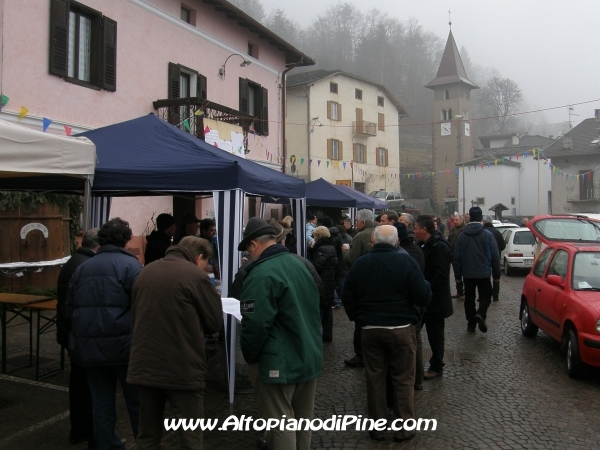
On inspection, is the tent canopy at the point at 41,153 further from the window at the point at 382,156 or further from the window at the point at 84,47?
the window at the point at 382,156

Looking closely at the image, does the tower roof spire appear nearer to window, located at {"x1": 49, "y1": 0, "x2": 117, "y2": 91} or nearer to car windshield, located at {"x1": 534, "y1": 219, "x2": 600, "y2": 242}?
window, located at {"x1": 49, "y1": 0, "x2": 117, "y2": 91}

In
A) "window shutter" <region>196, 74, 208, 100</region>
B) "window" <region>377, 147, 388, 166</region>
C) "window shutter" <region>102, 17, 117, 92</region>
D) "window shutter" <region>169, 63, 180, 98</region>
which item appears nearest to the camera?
"window shutter" <region>102, 17, 117, 92</region>

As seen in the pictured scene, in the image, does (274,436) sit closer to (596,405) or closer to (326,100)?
(596,405)

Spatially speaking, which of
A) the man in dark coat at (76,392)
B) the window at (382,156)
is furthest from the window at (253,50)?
the window at (382,156)

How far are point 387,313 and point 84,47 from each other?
445 inches

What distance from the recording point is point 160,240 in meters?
6.55

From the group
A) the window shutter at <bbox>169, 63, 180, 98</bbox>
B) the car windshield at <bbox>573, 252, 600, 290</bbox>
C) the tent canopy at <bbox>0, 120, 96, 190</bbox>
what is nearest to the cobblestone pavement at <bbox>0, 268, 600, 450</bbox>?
the car windshield at <bbox>573, 252, 600, 290</bbox>

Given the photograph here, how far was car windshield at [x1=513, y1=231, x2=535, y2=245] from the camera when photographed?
17219 mm

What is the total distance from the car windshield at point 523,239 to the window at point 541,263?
944 cm

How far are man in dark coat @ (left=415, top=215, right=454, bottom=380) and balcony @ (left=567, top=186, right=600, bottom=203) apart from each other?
4166 cm

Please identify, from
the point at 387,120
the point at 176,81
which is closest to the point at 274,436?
the point at 176,81

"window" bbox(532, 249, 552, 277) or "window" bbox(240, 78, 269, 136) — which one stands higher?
"window" bbox(240, 78, 269, 136)

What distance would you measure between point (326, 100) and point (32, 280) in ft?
96.4

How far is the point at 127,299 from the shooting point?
393cm
